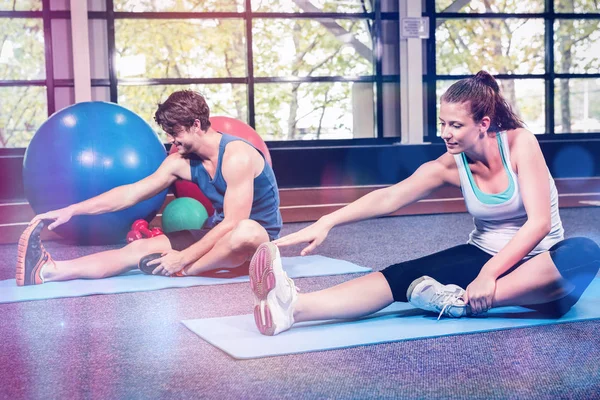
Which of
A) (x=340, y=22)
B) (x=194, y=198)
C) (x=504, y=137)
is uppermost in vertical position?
(x=340, y=22)

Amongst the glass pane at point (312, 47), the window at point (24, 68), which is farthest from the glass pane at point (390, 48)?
the window at point (24, 68)

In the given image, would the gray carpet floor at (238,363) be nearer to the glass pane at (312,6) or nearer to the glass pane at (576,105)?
the glass pane at (312,6)

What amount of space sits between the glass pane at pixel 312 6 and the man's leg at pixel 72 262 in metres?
4.72

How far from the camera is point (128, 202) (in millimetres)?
3656

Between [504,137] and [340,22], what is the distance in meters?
5.88

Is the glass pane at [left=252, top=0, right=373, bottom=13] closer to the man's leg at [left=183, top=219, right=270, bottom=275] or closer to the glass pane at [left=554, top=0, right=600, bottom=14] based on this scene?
the glass pane at [left=554, top=0, right=600, bottom=14]

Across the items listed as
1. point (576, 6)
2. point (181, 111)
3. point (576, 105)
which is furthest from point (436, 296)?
point (576, 6)

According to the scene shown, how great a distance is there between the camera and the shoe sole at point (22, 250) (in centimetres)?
323

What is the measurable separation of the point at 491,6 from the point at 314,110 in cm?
228

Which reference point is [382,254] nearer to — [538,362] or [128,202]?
[128,202]

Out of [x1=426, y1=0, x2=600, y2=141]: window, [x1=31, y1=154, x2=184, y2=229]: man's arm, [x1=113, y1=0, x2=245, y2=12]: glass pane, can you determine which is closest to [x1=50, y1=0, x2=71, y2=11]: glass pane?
[x1=113, y1=0, x2=245, y2=12]: glass pane

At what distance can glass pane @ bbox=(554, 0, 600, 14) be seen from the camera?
8555mm

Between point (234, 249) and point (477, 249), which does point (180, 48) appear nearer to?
point (234, 249)

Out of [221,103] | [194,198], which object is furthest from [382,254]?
[221,103]
